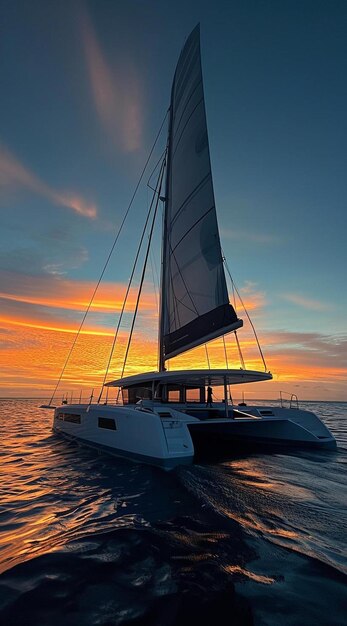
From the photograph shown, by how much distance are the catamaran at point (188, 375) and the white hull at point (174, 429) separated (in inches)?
1.1

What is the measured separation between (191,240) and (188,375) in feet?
19.1

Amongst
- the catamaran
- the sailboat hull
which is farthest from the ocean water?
the catamaran

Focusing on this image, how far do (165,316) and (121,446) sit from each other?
5.91m

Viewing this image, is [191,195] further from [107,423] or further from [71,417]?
[71,417]

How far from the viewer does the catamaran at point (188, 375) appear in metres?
8.15

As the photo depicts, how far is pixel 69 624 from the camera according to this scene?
7.70ft

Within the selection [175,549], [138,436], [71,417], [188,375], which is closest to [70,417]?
[71,417]

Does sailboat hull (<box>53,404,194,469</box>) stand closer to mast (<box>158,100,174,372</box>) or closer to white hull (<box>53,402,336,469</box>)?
white hull (<box>53,402,336,469</box>)

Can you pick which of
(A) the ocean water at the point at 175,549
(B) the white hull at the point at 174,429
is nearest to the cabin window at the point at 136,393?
(B) the white hull at the point at 174,429

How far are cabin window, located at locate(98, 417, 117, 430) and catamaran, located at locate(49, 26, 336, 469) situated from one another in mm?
30

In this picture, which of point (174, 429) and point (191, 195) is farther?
point (191, 195)

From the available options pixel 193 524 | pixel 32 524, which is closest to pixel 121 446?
pixel 32 524

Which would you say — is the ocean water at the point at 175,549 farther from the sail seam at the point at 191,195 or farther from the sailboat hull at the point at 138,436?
the sail seam at the point at 191,195

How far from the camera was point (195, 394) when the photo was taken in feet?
42.3
